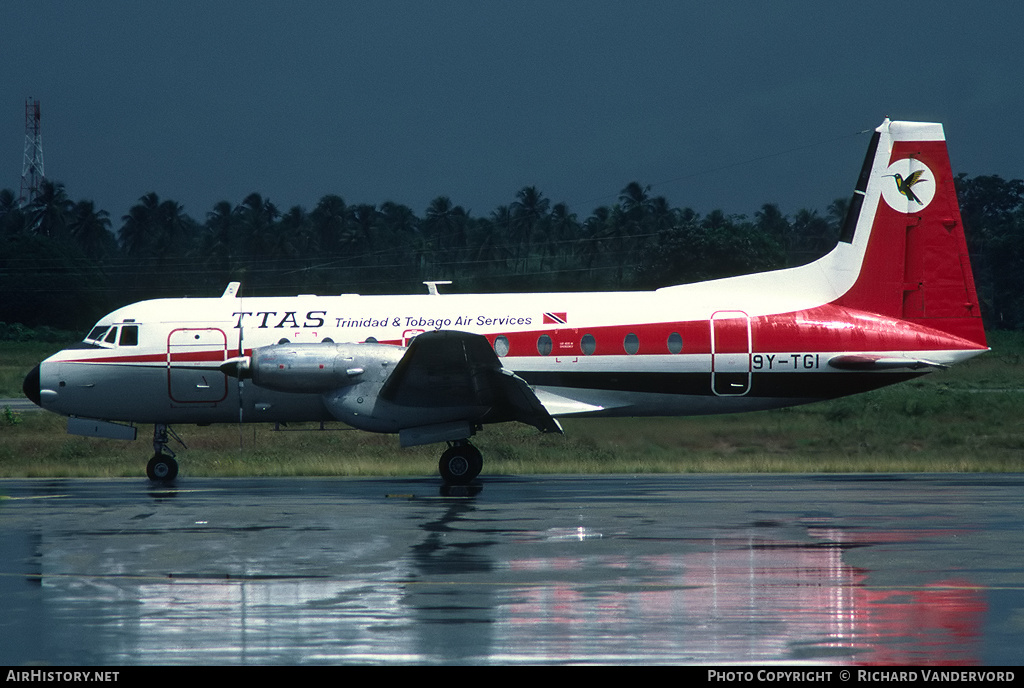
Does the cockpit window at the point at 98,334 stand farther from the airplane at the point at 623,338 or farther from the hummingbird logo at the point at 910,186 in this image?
the hummingbird logo at the point at 910,186

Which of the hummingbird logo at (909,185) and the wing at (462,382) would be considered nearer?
the wing at (462,382)

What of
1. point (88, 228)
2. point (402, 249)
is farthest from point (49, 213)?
point (402, 249)

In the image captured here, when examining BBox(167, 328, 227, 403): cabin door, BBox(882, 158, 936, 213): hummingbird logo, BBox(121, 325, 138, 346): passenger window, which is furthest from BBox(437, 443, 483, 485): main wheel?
BBox(882, 158, 936, 213): hummingbird logo

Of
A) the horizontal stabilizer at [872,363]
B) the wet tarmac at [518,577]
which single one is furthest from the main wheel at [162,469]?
the horizontal stabilizer at [872,363]

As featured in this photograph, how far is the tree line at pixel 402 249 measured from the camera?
75062 millimetres

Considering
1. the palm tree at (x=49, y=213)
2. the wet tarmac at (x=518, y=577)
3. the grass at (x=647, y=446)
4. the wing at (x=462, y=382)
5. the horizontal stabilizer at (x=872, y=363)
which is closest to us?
the wet tarmac at (x=518, y=577)

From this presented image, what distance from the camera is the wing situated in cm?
2030

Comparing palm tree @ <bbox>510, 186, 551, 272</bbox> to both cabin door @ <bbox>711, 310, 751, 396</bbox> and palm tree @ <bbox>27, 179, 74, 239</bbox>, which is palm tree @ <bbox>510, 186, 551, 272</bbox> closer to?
palm tree @ <bbox>27, 179, 74, 239</bbox>

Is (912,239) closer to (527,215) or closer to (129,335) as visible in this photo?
(129,335)

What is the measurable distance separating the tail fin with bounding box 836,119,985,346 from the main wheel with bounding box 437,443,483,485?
8052 mm

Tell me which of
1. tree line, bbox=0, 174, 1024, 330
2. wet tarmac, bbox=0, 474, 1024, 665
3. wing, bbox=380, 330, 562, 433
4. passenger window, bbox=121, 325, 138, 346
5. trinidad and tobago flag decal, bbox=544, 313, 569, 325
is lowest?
wet tarmac, bbox=0, 474, 1024, 665

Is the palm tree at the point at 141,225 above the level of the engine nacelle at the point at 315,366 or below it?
above

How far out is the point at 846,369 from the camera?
72.9ft

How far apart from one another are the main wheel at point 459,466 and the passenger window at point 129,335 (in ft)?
22.1
